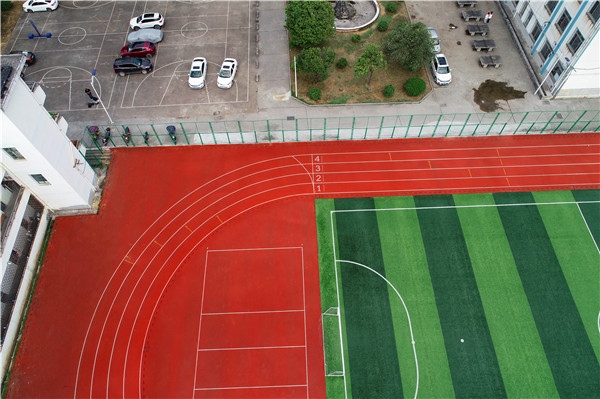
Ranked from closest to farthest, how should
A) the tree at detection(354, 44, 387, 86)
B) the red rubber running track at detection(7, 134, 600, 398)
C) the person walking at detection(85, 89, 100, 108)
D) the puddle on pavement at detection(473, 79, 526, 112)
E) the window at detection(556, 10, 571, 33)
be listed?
the red rubber running track at detection(7, 134, 600, 398) → the window at detection(556, 10, 571, 33) → the tree at detection(354, 44, 387, 86) → the puddle on pavement at detection(473, 79, 526, 112) → the person walking at detection(85, 89, 100, 108)

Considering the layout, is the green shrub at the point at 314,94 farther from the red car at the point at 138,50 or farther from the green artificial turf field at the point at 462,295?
the red car at the point at 138,50

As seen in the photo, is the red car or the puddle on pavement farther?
the red car

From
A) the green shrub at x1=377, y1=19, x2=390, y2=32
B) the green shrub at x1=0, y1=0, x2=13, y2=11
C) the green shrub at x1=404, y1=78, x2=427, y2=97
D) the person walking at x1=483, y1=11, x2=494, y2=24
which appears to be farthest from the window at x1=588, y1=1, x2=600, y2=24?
the green shrub at x1=0, y1=0, x2=13, y2=11

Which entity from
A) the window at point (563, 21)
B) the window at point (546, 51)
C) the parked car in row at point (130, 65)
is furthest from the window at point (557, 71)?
the parked car in row at point (130, 65)

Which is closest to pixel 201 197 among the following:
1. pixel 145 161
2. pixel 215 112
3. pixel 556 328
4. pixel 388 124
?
pixel 145 161

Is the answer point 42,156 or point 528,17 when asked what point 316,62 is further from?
point 528,17

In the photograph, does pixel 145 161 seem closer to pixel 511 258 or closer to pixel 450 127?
pixel 450 127

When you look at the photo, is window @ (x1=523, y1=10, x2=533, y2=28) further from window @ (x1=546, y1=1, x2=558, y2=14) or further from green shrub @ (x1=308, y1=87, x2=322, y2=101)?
green shrub @ (x1=308, y1=87, x2=322, y2=101)

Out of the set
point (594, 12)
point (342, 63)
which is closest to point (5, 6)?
point (342, 63)

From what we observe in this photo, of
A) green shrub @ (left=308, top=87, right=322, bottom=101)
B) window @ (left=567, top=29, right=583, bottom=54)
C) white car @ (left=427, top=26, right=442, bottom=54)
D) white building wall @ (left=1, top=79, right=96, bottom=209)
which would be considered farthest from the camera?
white car @ (left=427, top=26, right=442, bottom=54)

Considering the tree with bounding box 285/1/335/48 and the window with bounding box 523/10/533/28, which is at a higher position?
the window with bounding box 523/10/533/28
